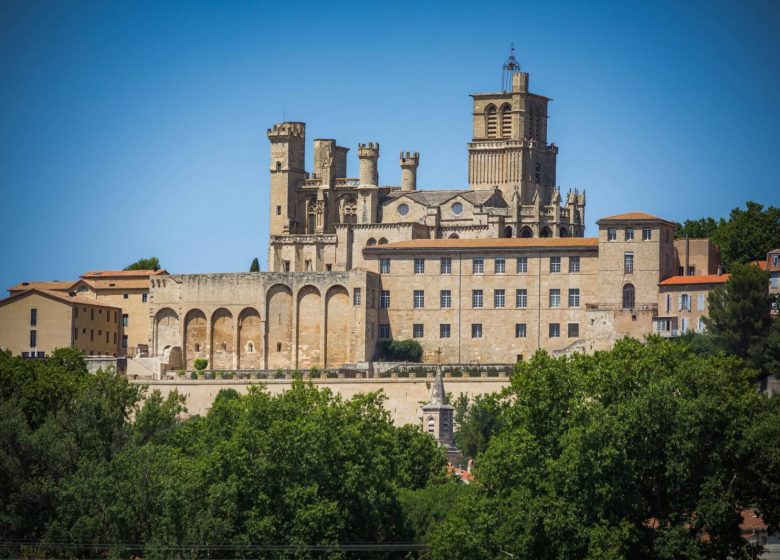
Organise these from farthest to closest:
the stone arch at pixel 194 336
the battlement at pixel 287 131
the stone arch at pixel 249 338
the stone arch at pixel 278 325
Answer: the battlement at pixel 287 131 → the stone arch at pixel 194 336 → the stone arch at pixel 249 338 → the stone arch at pixel 278 325

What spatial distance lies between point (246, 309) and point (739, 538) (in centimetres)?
4744

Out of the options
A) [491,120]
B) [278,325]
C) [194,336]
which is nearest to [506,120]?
[491,120]

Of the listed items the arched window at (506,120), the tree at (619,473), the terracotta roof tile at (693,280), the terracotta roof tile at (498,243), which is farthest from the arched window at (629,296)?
the tree at (619,473)

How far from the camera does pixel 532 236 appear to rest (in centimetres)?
10481

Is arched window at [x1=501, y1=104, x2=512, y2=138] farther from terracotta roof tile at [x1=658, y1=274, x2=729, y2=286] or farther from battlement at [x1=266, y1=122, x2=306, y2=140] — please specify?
terracotta roof tile at [x1=658, y1=274, x2=729, y2=286]

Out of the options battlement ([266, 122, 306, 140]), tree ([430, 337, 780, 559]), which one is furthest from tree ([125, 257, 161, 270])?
tree ([430, 337, 780, 559])

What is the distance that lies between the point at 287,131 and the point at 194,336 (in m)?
15.1

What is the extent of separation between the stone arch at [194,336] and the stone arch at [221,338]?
0.45 metres

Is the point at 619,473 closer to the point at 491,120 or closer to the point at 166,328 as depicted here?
the point at 166,328

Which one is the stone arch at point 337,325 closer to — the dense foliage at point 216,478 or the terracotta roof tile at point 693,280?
the terracotta roof tile at point 693,280

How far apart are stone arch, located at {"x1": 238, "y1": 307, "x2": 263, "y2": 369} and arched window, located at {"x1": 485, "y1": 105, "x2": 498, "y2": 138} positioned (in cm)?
2122

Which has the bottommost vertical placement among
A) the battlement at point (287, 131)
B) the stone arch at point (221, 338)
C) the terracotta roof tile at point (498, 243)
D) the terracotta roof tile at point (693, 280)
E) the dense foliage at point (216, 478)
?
the dense foliage at point (216, 478)

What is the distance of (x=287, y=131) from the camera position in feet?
364

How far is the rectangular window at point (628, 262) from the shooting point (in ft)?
299
